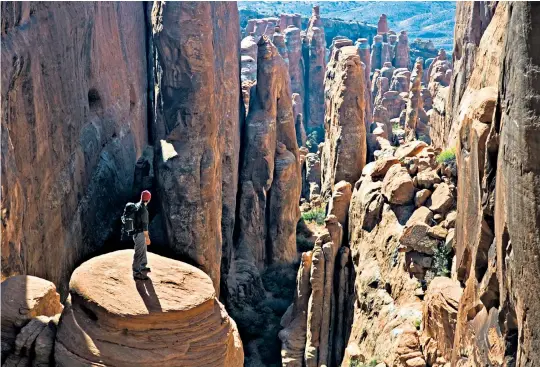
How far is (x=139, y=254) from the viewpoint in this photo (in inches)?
552

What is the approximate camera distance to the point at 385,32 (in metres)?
91.4

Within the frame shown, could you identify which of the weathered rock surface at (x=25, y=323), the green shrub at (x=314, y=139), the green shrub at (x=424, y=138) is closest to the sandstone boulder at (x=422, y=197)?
the weathered rock surface at (x=25, y=323)

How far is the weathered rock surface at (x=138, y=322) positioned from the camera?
12875 mm

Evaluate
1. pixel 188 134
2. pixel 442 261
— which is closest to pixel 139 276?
pixel 442 261

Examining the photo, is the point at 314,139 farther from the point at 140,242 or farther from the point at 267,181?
Result: the point at 140,242

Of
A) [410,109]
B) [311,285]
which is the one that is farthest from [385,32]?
[311,285]

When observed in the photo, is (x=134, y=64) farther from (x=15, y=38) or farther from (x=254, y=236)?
(x=15, y=38)

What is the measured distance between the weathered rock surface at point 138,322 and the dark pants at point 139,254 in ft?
0.69

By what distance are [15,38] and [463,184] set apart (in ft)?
33.4

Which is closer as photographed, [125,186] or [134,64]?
[125,186]

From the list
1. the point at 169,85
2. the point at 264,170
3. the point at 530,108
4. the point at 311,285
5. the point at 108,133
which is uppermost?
the point at 530,108

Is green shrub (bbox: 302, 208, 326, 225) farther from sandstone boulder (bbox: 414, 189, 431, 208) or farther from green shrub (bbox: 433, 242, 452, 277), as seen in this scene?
green shrub (bbox: 433, 242, 452, 277)

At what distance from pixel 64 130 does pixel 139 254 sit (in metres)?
7.37

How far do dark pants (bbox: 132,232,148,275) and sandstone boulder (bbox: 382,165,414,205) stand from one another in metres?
12.0
